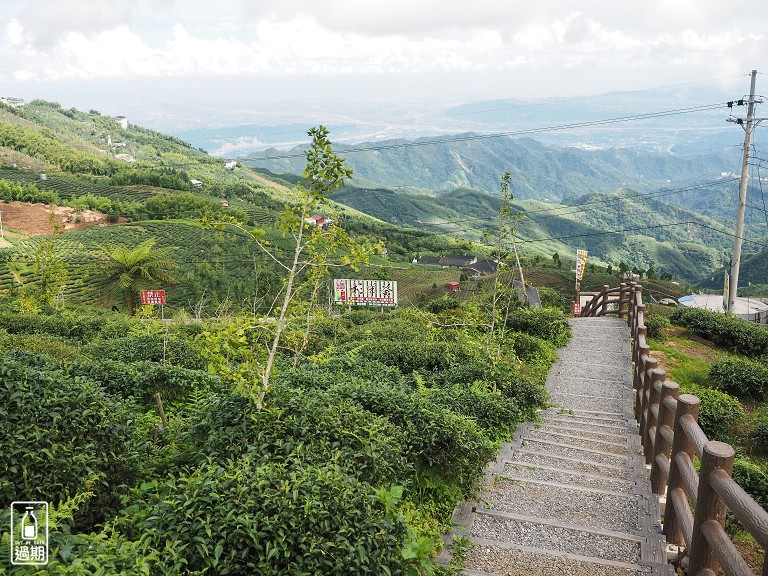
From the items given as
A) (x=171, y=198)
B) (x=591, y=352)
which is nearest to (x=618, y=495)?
(x=591, y=352)

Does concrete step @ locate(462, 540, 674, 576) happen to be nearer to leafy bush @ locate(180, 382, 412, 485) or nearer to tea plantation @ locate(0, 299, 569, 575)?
tea plantation @ locate(0, 299, 569, 575)

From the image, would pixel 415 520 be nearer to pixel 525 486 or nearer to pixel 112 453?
pixel 525 486

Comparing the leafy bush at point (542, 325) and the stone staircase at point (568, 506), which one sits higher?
the leafy bush at point (542, 325)

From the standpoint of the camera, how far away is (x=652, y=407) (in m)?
5.91

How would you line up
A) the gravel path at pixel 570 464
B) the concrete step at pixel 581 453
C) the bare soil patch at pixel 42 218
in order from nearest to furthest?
the gravel path at pixel 570 464, the concrete step at pixel 581 453, the bare soil patch at pixel 42 218

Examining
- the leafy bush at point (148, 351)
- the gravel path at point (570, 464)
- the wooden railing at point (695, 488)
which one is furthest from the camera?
the leafy bush at point (148, 351)

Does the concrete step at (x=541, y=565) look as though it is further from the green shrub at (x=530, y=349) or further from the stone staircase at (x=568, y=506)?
the green shrub at (x=530, y=349)

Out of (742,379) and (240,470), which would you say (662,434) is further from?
(742,379)

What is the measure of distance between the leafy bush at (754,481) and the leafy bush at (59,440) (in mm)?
6255

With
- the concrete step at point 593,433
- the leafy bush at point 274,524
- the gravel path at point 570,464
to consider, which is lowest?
the concrete step at point 593,433

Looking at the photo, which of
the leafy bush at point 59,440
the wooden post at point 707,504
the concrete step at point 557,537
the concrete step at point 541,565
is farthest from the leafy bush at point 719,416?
the leafy bush at point 59,440

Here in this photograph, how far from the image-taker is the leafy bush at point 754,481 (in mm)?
6078

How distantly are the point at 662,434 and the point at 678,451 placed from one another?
67cm

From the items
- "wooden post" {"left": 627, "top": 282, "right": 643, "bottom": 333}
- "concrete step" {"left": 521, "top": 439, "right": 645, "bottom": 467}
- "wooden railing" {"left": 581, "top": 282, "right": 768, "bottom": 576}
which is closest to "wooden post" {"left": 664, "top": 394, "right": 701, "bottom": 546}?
"wooden railing" {"left": 581, "top": 282, "right": 768, "bottom": 576}
